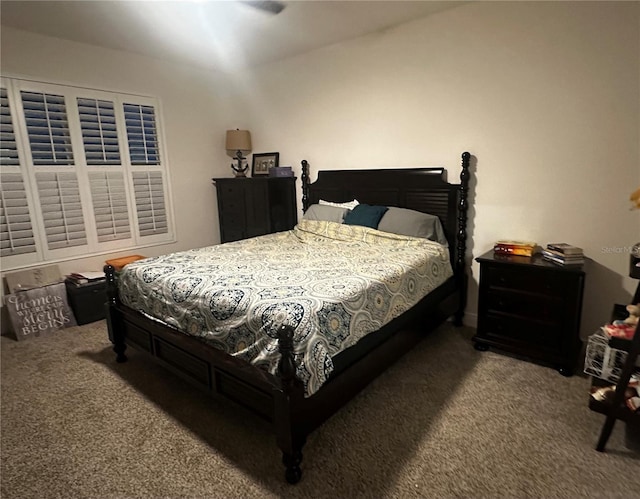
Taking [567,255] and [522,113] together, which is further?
[522,113]

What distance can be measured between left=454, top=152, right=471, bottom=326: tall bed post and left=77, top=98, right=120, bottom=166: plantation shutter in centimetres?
336

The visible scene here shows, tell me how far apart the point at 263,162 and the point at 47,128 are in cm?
211

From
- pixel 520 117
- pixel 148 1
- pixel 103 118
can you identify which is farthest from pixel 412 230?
pixel 103 118

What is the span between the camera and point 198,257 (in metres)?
2.59

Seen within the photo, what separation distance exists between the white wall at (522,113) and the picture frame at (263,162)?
3.48 ft

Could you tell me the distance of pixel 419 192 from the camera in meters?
3.13

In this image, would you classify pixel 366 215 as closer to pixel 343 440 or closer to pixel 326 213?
pixel 326 213

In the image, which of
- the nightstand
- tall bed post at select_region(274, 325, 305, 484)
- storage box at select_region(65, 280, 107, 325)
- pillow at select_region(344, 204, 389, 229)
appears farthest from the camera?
storage box at select_region(65, 280, 107, 325)

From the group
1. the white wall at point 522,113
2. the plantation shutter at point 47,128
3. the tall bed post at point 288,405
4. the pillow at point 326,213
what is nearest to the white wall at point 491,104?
the white wall at point 522,113

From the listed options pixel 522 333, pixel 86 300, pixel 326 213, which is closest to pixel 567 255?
pixel 522 333

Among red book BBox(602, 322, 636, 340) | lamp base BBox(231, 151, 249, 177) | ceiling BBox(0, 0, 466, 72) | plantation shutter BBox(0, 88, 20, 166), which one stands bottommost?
red book BBox(602, 322, 636, 340)

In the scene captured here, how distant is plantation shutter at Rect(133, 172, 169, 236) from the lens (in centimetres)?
394

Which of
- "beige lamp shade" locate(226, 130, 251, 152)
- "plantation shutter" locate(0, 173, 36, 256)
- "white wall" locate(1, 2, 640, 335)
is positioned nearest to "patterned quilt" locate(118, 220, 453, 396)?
"white wall" locate(1, 2, 640, 335)

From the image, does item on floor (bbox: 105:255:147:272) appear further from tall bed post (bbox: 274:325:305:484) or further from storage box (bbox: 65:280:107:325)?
tall bed post (bbox: 274:325:305:484)
